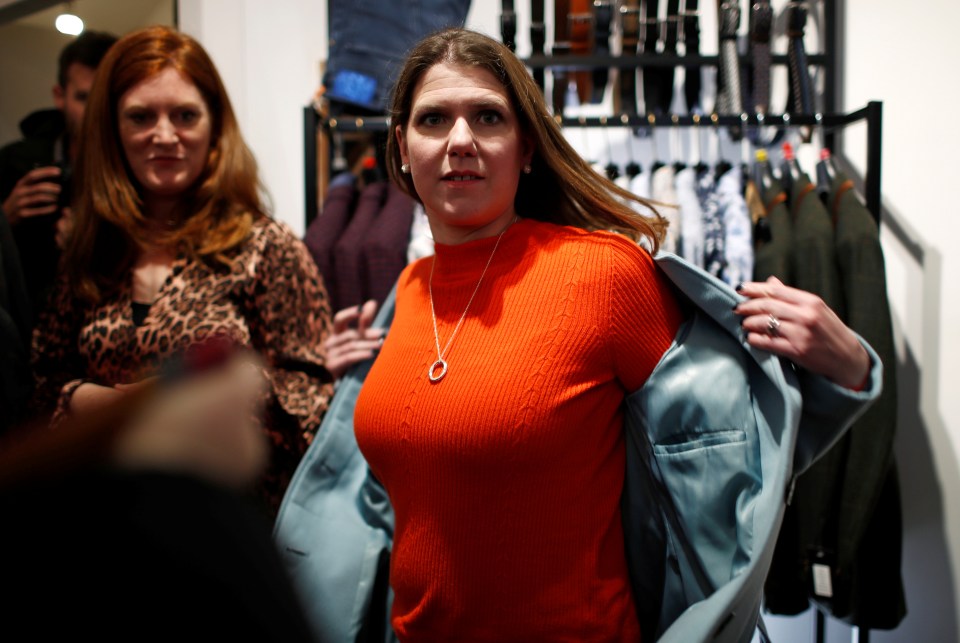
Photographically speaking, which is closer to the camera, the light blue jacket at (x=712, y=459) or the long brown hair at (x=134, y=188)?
the light blue jacket at (x=712, y=459)

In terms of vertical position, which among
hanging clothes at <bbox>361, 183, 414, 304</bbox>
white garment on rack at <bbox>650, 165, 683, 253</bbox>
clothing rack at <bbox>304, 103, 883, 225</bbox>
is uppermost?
clothing rack at <bbox>304, 103, 883, 225</bbox>

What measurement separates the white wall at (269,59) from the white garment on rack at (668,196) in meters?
1.48

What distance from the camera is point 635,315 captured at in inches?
40.3

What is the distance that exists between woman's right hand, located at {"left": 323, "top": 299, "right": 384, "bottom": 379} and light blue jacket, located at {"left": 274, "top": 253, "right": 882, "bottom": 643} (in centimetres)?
48

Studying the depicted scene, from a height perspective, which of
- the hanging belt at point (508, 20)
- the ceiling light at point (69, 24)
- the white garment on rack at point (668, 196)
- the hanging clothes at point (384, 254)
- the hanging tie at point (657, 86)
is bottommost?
the hanging clothes at point (384, 254)

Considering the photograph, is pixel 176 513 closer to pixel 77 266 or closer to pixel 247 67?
pixel 77 266

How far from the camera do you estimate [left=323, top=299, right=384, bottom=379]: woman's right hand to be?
139cm

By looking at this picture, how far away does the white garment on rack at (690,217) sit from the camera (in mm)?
1782

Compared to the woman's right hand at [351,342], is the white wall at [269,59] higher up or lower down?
higher up

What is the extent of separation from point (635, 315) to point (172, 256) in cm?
106

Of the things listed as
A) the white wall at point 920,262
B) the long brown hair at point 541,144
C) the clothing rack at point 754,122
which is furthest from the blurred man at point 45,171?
the white wall at point 920,262

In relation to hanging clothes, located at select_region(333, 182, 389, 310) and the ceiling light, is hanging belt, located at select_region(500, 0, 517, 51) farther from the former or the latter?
the ceiling light

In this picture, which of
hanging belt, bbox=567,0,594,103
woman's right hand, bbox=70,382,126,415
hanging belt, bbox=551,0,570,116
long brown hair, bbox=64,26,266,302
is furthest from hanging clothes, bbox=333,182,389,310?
hanging belt, bbox=567,0,594,103

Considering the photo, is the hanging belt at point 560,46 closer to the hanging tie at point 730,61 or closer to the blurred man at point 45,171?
the hanging tie at point 730,61
